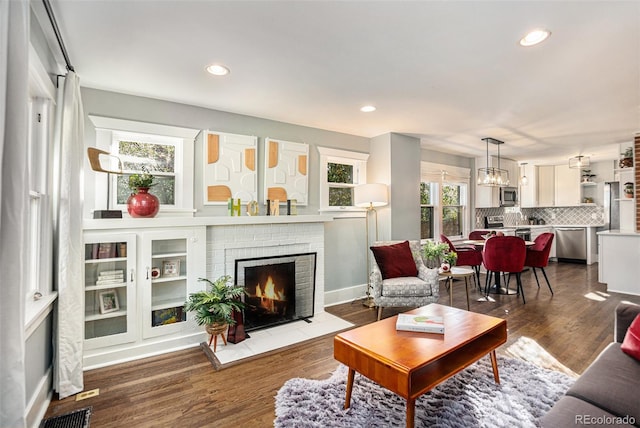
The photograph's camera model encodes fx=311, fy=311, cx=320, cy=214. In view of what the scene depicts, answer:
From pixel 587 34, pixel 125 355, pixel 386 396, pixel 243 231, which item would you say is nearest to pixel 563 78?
pixel 587 34

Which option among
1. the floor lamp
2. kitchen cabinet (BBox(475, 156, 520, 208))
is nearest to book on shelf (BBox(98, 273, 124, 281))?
the floor lamp

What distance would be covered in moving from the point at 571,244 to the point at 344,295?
655 centimetres

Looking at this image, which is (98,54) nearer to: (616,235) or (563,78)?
(563,78)

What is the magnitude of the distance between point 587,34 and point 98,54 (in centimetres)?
354

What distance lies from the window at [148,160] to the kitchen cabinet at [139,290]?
1.41 feet

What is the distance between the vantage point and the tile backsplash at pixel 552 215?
7.44 meters

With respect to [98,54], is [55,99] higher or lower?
lower

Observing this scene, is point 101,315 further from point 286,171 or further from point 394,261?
point 394,261

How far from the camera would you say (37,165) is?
2.25 meters

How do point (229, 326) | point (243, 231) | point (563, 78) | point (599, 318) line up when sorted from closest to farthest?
point (563, 78) < point (229, 326) < point (243, 231) < point (599, 318)

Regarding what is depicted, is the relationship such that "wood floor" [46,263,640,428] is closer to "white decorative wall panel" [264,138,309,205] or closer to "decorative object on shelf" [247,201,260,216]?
"decorative object on shelf" [247,201,260,216]

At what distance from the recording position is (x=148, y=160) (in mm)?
3283

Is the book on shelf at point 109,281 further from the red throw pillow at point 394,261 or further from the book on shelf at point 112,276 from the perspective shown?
the red throw pillow at point 394,261

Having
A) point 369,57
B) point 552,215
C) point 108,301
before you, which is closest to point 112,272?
point 108,301
